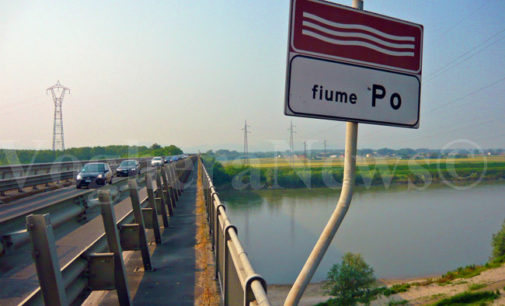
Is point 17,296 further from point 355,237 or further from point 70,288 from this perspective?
point 355,237

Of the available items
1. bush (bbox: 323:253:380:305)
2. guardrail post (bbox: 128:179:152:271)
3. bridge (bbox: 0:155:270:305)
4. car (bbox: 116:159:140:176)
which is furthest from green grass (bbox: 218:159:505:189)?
guardrail post (bbox: 128:179:152:271)

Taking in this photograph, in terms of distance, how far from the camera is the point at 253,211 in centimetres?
6147

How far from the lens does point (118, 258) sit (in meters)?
3.77

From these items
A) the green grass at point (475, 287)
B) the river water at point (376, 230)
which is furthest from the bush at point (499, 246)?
the green grass at point (475, 287)

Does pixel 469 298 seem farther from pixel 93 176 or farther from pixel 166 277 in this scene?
pixel 166 277

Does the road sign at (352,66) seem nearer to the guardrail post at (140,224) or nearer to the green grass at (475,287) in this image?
the guardrail post at (140,224)

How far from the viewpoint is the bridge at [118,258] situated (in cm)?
235

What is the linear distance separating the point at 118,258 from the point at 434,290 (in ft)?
114

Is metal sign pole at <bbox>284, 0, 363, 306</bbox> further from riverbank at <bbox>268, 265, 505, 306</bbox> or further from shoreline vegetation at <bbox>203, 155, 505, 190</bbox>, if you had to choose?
shoreline vegetation at <bbox>203, 155, 505, 190</bbox>

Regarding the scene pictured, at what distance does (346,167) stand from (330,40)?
61 centimetres

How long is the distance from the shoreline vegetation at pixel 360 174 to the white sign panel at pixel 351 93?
69.8 meters

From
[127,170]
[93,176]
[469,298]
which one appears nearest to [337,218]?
[93,176]

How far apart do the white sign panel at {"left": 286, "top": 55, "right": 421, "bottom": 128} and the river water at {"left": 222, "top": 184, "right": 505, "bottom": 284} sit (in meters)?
35.7

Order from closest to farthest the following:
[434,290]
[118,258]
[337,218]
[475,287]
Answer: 1. [337,218]
2. [118,258]
3. [475,287]
4. [434,290]
